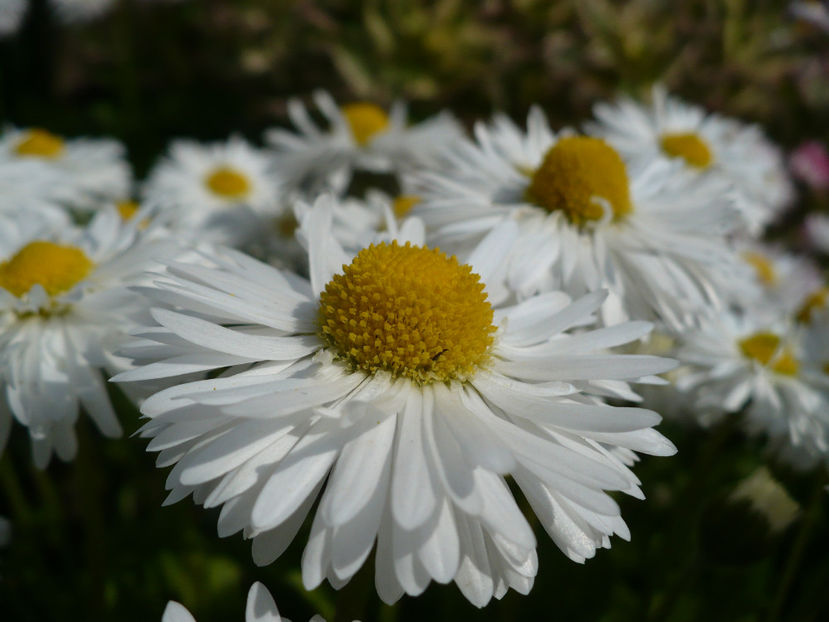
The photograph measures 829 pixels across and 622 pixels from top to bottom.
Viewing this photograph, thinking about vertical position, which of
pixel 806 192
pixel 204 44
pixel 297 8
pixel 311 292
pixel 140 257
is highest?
pixel 204 44

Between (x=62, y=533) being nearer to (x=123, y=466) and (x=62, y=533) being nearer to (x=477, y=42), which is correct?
(x=123, y=466)

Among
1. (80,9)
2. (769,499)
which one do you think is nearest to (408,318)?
(769,499)

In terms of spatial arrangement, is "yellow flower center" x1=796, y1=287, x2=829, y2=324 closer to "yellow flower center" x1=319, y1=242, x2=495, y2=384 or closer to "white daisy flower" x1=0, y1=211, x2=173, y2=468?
"yellow flower center" x1=319, y1=242, x2=495, y2=384

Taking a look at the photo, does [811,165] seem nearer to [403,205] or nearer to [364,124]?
[364,124]

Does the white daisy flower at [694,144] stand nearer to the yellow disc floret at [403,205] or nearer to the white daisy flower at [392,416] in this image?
the yellow disc floret at [403,205]

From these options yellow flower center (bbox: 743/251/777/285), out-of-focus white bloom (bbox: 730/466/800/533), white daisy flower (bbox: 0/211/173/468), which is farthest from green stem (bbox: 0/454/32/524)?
yellow flower center (bbox: 743/251/777/285)

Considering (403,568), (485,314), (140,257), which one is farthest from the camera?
(140,257)

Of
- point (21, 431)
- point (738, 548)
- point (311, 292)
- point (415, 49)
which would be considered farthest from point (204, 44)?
point (738, 548)
